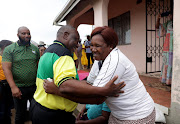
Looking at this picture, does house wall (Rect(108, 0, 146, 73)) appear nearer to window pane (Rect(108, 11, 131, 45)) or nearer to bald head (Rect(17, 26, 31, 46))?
window pane (Rect(108, 11, 131, 45))

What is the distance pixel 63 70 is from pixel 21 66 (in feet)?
5.60

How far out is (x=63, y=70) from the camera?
1124 mm

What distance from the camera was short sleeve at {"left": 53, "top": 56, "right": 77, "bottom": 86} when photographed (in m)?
1.11

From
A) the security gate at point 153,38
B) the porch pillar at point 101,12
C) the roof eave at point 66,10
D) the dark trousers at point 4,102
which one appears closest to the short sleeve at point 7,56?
the dark trousers at point 4,102

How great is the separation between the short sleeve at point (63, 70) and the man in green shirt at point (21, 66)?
158cm

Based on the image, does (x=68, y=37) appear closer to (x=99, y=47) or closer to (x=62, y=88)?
(x=99, y=47)

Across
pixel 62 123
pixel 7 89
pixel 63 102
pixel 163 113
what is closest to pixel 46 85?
pixel 63 102

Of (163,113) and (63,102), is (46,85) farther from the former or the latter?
(163,113)

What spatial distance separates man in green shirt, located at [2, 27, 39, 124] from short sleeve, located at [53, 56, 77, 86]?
1580mm

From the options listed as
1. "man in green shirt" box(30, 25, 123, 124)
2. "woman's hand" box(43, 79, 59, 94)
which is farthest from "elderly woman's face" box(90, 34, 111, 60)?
"woman's hand" box(43, 79, 59, 94)

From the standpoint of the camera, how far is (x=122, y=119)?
130cm

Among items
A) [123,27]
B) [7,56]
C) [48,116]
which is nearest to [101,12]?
[7,56]

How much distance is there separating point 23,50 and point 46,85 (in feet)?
5.24

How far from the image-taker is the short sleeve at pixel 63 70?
1.11 meters
